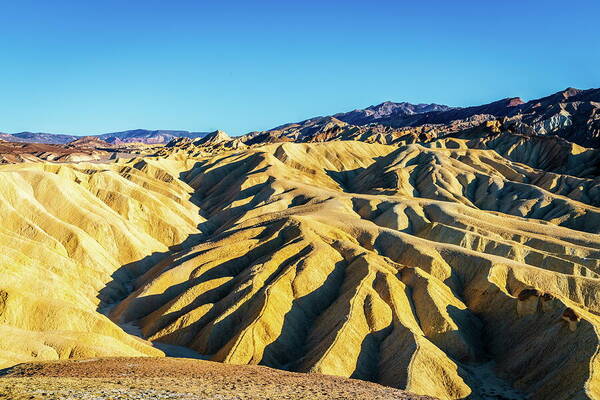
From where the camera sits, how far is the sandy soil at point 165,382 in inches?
1045

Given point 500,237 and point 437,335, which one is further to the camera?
point 500,237

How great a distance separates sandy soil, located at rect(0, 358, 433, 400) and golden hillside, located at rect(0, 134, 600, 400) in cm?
805

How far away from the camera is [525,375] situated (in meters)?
45.2

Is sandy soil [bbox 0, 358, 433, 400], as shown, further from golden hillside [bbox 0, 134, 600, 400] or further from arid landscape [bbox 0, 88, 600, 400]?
golden hillside [bbox 0, 134, 600, 400]

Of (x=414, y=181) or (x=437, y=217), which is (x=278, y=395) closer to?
(x=437, y=217)

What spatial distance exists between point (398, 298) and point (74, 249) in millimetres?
47968

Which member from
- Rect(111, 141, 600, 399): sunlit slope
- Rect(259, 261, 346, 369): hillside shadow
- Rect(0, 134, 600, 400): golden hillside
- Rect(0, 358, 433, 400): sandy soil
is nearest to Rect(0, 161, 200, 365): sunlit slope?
Rect(0, 134, 600, 400): golden hillside

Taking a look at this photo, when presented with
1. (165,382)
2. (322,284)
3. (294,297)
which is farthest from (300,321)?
(165,382)

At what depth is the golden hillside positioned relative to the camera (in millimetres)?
45406

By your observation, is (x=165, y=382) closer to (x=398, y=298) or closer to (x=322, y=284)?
(x=398, y=298)

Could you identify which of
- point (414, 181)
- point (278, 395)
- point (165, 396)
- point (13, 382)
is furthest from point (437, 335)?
point (414, 181)

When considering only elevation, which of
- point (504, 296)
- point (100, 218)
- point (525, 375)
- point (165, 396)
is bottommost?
point (525, 375)

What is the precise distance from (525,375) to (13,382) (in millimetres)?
38632

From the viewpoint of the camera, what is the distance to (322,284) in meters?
61.1
